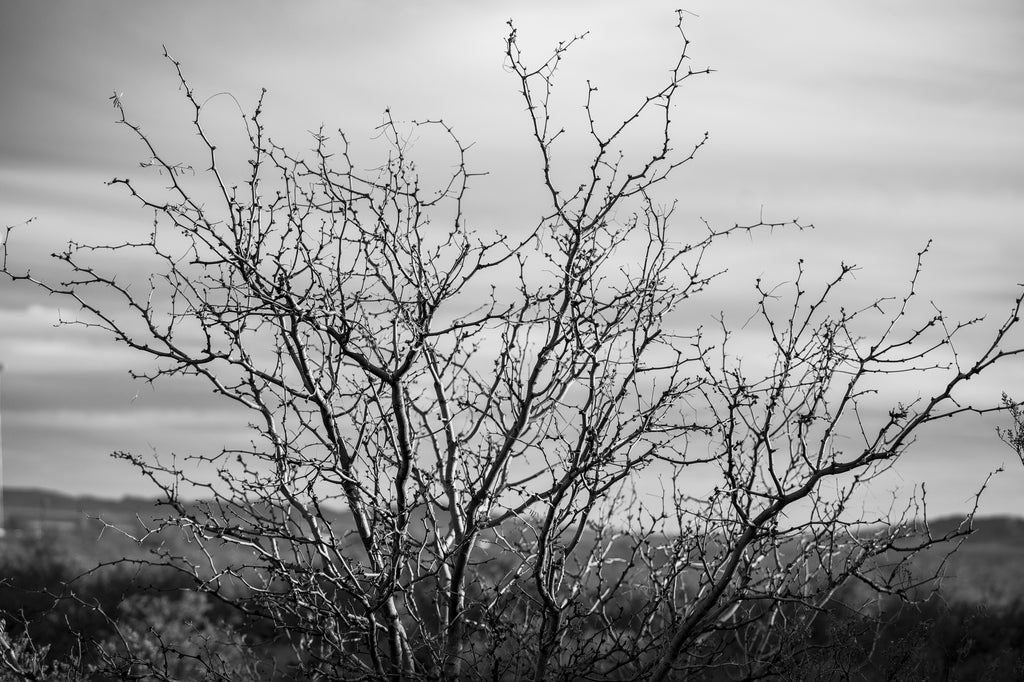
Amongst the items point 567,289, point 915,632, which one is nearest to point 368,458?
point 567,289

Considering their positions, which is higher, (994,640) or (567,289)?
(567,289)

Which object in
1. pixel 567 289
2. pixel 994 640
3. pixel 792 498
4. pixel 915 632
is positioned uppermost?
pixel 567 289

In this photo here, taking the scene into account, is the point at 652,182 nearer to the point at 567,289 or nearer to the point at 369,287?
the point at 567,289

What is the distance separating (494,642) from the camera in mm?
4738

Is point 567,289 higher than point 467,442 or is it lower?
higher

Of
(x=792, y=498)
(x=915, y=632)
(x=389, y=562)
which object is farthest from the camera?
(x=915, y=632)

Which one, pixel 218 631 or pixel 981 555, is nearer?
pixel 218 631

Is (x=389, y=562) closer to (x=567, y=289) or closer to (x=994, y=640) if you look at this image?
(x=567, y=289)

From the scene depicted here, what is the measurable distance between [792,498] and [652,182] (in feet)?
4.98

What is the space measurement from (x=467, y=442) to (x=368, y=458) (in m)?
0.58

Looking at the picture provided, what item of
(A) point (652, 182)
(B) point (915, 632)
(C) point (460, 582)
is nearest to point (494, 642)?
(C) point (460, 582)

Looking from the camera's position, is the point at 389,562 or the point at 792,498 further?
the point at 389,562

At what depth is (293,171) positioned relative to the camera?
5.11 meters

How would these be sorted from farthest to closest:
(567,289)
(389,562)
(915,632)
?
1. (915,632)
2. (389,562)
3. (567,289)
